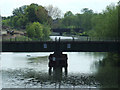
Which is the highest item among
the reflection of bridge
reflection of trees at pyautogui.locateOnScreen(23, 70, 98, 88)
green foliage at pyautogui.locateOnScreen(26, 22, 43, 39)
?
green foliage at pyautogui.locateOnScreen(26, 22, 43, 39)

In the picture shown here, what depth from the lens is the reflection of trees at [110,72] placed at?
62.8 metres

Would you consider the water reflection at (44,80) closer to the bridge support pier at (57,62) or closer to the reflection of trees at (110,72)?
the reflection of trees at (110,72)

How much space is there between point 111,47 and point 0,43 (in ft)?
94.2

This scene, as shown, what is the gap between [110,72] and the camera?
7625 cm

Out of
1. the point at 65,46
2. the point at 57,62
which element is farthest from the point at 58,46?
the point at 57,62

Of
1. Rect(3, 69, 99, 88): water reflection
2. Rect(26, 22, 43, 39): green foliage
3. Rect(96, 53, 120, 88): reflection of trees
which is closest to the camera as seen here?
Rect(3, 69, 99, 88): water reflection

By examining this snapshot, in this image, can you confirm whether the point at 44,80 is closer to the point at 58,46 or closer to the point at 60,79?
the point at 60,79

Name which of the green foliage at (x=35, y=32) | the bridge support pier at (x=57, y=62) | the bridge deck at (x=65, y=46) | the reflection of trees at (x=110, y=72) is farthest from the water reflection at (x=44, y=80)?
the green foliage at (x=35, y=32)

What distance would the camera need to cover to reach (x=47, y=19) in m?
200

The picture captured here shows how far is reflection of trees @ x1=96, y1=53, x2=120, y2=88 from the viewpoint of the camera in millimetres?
62750

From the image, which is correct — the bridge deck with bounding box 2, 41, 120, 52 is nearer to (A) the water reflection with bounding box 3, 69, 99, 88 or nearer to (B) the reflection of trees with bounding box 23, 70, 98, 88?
(A) the water reflection with bounding box 3, 69, 99, 88

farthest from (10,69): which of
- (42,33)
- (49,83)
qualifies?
(42,33)

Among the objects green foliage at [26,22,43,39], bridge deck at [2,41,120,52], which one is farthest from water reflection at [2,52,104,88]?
green foliage at [26,22,43,39]

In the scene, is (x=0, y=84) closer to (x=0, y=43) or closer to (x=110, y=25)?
(x=0, y=43)
